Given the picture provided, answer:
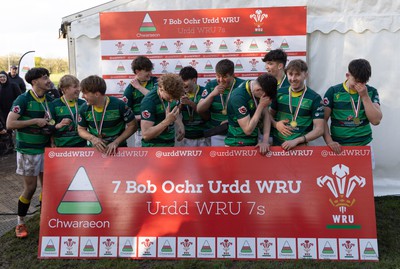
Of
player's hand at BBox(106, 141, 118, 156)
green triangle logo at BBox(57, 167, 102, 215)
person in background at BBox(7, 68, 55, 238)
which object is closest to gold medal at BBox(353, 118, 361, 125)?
player's hand at BBox(106, 141, 118, 156)

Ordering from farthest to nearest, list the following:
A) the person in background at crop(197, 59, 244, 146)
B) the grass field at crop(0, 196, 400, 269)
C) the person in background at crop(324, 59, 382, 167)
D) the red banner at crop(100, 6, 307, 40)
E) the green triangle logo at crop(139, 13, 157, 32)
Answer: the green triangle logo at crop(139, 13, 157, 32)
the red banner at crop(100, 6, 307, 40)
the person in background at crop(197, 59, 244, 146)
the person in background at crop(324, 59, 382, 167)
the grass field at crop(0, 196, 400, 269)

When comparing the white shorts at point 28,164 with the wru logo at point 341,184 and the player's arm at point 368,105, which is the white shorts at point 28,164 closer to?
the wru logo at point 341,184

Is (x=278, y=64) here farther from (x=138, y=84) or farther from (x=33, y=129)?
(x=33, y=129)

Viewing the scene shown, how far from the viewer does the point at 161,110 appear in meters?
3.65

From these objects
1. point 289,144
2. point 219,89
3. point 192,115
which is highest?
point 219,89

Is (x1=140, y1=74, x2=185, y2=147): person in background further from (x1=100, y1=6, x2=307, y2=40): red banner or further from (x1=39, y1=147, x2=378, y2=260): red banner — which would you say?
(x1=100, y1=6, x2=307, y2=40): red banner

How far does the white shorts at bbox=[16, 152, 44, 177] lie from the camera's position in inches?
160

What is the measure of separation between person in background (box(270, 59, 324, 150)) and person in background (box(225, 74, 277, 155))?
174 millimetres

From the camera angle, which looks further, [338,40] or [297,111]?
[338,40]

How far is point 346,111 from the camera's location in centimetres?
387

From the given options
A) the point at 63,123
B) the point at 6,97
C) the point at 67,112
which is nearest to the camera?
the point at 63,123

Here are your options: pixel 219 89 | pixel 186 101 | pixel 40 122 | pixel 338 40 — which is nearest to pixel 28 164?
pixel 40 122

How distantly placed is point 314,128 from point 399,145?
8.15 ft

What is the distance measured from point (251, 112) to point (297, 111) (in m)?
0.46
